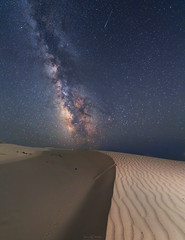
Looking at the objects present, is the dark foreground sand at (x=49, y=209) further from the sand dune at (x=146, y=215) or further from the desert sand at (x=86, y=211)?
the sand dune at (x=146, y=215)

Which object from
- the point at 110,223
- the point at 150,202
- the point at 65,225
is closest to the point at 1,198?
the point at 65,225

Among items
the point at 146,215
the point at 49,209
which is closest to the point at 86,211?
the point at 49,209

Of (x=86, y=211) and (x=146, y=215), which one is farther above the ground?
(x=146, y=215)

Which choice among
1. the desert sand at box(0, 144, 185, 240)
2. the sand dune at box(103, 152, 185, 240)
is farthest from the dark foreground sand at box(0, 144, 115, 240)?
the sand dune at box(103, 152, 185, 240)

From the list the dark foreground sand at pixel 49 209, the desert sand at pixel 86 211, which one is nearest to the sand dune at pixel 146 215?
the desert sand at pixel 86 211

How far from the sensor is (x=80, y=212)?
2857mm

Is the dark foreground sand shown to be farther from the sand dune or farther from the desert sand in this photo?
the sand dune

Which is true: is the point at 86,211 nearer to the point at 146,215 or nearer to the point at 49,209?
the point at 49,209

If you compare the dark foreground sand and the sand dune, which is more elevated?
the sand dune

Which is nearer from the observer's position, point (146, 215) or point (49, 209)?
point (146, 215)

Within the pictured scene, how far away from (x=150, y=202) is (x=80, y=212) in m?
1.71

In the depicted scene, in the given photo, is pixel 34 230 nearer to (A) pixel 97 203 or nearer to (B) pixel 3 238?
(B) pixel 3 238

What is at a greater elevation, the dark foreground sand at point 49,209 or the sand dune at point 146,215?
the sand dune at point 146,215

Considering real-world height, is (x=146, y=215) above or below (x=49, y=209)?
above
